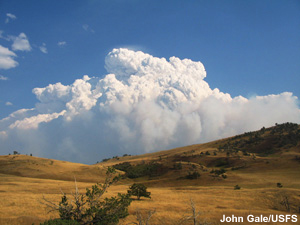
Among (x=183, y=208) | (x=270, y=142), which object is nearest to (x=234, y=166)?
(x=270, y=142)

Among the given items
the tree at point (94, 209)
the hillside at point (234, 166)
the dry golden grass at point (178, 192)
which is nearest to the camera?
the tree at point (94, 209)

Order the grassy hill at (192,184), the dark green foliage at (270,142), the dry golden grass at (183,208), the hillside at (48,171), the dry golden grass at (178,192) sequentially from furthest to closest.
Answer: the dark green foliage at (270,142) → the hillside at (48,171) → the grassy hill at (192,184) → the dry golden grass at (178,192) → the dry golden grass at (183,208)

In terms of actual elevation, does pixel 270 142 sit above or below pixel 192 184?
above

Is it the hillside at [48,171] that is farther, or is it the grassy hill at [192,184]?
the hillside at [48,171]

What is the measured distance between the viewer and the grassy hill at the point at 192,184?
25.6 meters

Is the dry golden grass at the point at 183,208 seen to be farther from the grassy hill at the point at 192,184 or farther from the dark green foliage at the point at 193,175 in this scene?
the dark green foliage at the point at 193,175

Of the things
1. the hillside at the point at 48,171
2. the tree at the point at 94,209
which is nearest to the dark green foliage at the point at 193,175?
the hillside at the point at 48,171

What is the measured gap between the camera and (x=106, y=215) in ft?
61.0

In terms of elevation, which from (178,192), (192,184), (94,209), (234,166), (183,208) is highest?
(94,209)

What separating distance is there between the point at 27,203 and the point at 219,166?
226ft

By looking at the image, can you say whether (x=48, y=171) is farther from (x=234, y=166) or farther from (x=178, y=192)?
(x=234, y=166)

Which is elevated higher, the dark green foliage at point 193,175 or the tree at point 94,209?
the tree at point 94,209

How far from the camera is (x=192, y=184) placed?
51.7 m

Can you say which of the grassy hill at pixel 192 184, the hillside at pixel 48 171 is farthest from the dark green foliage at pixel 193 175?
the hillside at pixel 48 171
